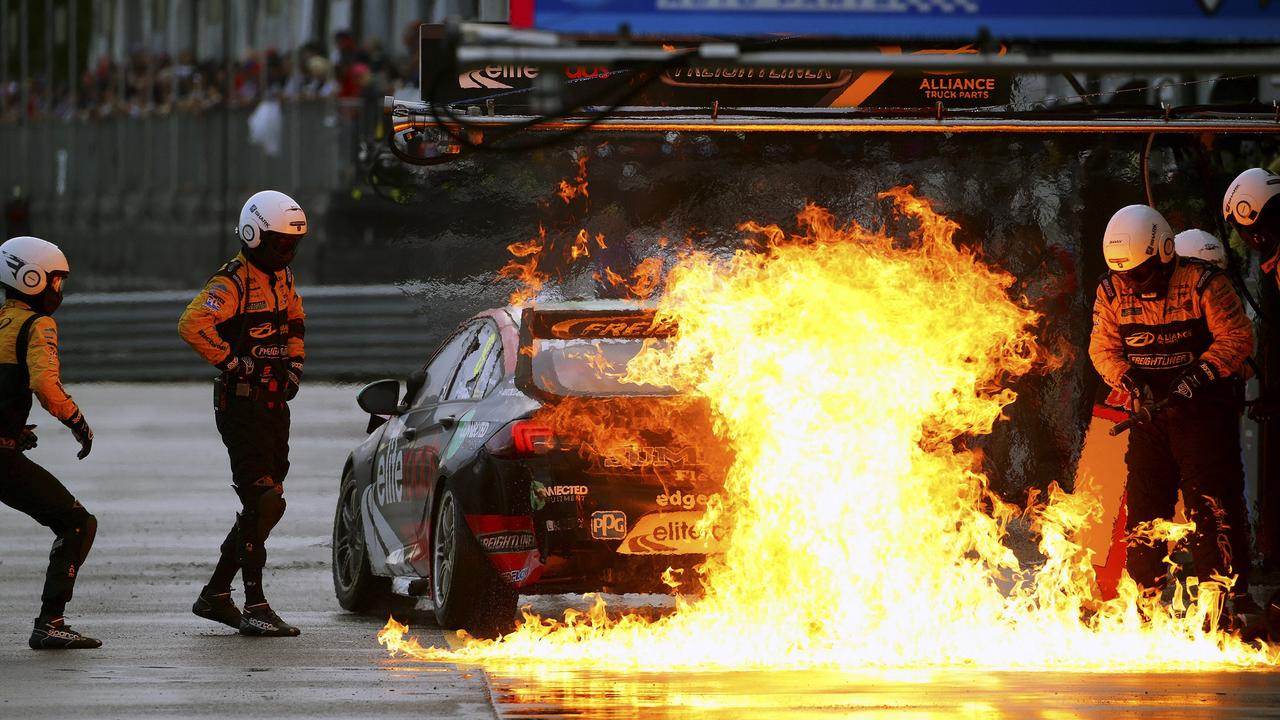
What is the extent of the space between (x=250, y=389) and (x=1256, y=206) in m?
4.75

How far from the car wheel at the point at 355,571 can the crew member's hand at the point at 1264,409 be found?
4.32m

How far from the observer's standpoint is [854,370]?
34.2 ft

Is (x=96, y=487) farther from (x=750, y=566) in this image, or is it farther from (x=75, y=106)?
(x=75, y=106)

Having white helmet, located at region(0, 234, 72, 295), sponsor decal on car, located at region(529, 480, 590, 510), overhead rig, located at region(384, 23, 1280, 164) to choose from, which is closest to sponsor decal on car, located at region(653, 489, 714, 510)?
sponsor decal on car, located at region(529, 480, 590, 510)

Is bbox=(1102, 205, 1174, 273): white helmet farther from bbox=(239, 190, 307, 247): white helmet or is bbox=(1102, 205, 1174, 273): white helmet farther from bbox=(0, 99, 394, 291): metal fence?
bbox=(0, 99, 394, 291): metal fence

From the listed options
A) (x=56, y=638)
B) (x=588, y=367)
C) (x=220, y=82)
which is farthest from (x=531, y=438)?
(x=220, y=82)

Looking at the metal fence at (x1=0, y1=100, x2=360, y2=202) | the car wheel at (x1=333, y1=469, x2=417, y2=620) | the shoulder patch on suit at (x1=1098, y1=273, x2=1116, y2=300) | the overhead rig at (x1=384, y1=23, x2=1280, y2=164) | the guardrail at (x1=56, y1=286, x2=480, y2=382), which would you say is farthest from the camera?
the metal fence at (x1=0, y1=100, x2=360, y2=202)

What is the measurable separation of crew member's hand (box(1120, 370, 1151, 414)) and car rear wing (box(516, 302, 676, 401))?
217 centimetres

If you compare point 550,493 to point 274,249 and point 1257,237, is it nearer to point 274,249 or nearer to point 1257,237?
point 274,249

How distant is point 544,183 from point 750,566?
3.39 meters

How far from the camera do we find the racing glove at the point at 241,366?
11.0 meters

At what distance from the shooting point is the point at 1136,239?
10.6m

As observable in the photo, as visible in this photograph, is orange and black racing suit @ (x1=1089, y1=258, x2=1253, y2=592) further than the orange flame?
No

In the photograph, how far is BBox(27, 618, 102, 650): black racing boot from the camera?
1035cm
